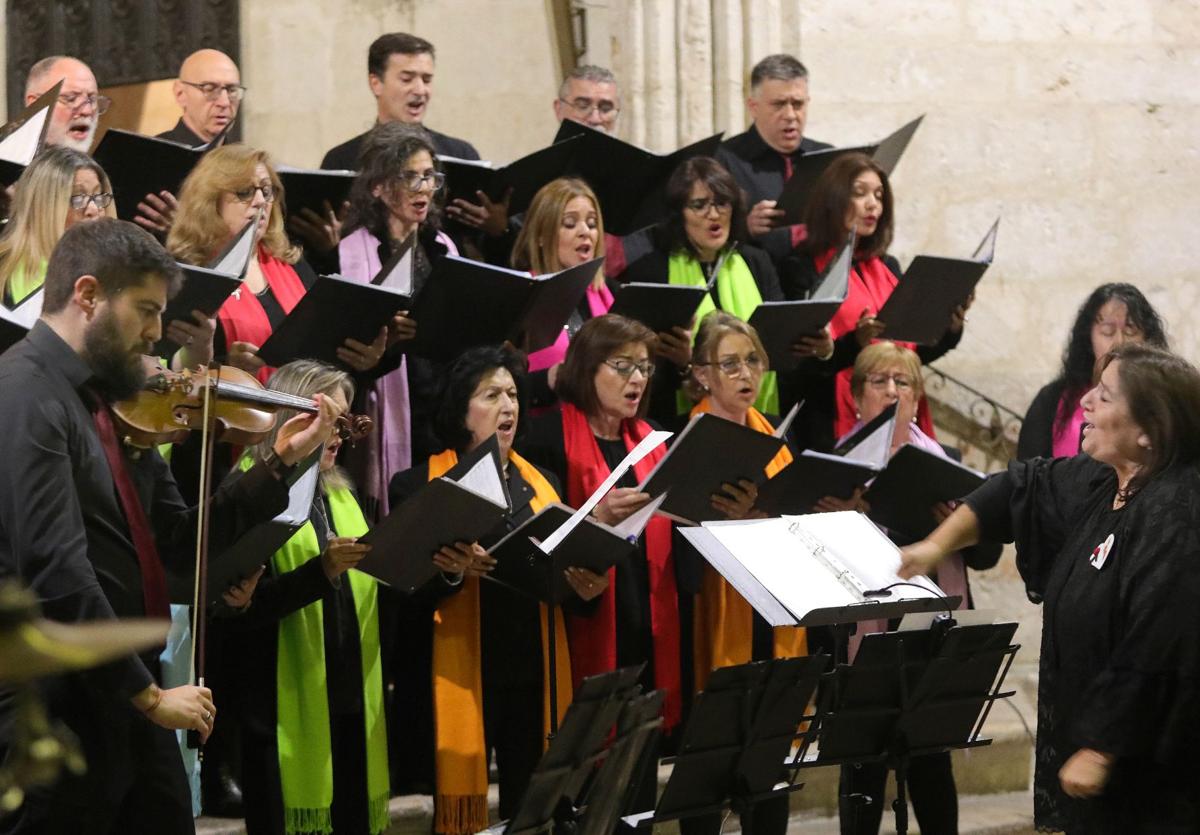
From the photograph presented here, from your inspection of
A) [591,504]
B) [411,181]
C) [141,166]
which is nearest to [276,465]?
[591,504]

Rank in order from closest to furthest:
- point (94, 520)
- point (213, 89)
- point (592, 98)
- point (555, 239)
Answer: point (94, 520), point (555, 239), point (213, 89), point (592, 98)

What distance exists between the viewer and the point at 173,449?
3.75 m

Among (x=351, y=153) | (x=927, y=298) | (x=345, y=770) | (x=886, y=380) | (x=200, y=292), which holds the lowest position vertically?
(x=345, y=770)

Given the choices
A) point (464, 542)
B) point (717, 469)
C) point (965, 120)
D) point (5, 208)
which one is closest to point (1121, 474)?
point (717, 469)

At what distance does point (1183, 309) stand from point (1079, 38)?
1157 mm

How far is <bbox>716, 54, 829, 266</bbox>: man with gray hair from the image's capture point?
5.56 metres

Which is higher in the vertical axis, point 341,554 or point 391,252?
point 391,252

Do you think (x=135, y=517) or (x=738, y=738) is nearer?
(x=135, y=517)

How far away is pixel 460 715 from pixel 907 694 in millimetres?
1120

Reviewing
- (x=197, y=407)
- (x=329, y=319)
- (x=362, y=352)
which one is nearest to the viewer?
(x=197, y=407)

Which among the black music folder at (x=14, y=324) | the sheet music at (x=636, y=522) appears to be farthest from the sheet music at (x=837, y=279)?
the black music folder at (x=14, y=324)

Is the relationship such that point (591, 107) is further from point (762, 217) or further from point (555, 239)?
point (555, 239)

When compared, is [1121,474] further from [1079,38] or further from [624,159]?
[1079,38]

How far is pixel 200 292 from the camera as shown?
11.3 feet
